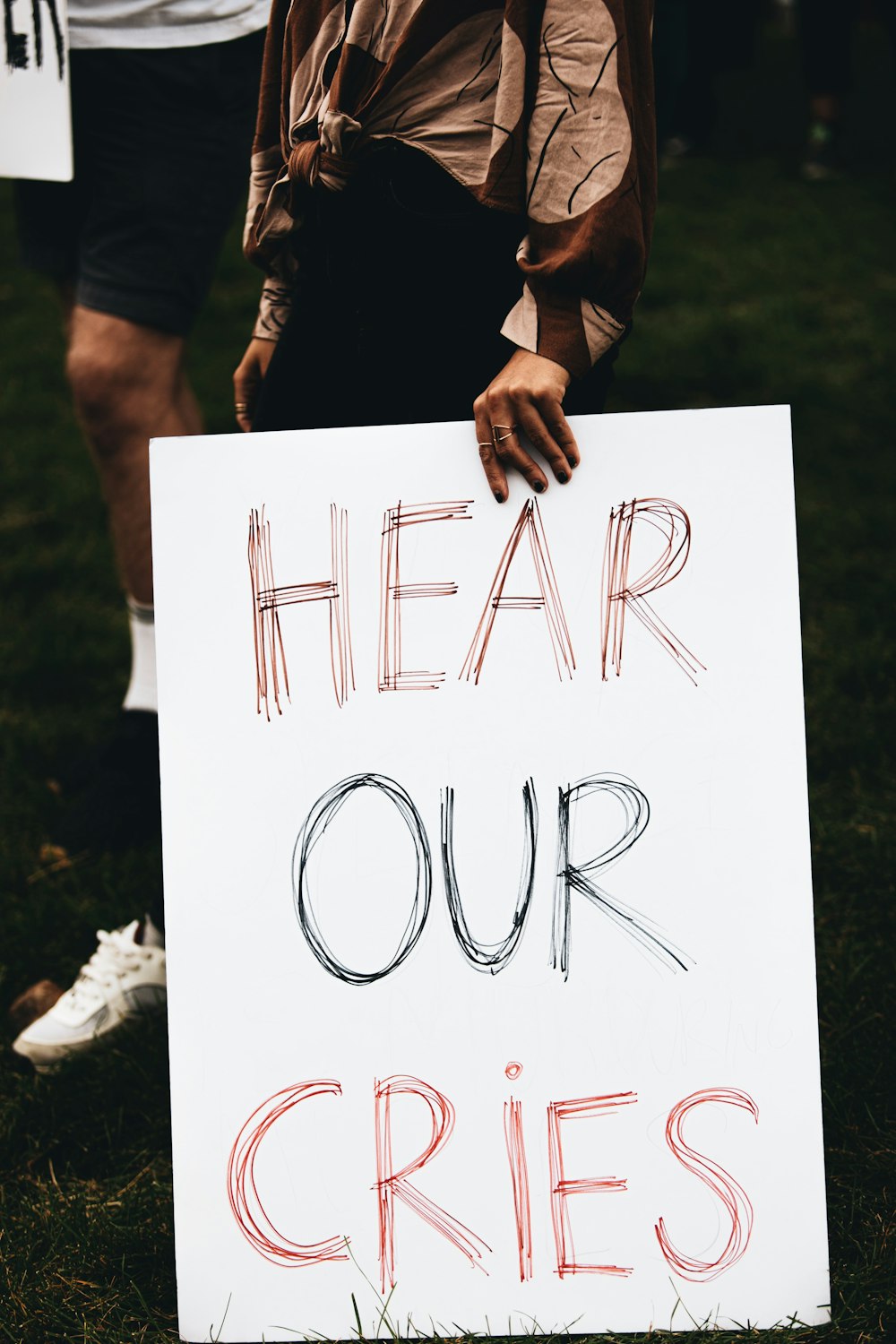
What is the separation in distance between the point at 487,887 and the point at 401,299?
0.53m

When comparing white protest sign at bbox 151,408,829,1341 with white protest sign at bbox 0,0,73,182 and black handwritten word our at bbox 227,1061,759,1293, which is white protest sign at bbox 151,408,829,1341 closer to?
black handwritten word our at bbox 227,1061,759,1293

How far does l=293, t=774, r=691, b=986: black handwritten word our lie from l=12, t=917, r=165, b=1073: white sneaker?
536 millimetres

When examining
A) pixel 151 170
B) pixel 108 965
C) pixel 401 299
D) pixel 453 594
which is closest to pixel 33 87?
pixel 151 170

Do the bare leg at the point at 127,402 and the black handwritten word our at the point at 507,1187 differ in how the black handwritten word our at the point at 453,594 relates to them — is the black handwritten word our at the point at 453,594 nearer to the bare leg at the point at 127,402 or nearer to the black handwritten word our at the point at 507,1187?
the black handwritten word our at the point at 507,1187

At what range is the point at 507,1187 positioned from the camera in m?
1.03

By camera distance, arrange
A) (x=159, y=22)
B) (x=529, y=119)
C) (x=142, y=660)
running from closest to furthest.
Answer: (x=529, y=119), (x=159, y=22), (x=142, y=660)

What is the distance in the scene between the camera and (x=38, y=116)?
59.0 inches

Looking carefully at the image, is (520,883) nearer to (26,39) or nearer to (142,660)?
(142,660)

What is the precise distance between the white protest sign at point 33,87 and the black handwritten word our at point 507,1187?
1.15 metres

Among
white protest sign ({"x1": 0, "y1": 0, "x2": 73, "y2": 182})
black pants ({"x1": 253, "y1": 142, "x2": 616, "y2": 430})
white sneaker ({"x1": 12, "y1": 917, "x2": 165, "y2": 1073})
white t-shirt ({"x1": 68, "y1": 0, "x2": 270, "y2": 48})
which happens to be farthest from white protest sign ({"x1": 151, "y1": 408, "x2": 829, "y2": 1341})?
white t-shirt ({"x1": 68, "y1": 0, "x2": 270, "y2": 48})

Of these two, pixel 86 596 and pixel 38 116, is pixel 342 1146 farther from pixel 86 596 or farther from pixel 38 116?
pixel 86 596

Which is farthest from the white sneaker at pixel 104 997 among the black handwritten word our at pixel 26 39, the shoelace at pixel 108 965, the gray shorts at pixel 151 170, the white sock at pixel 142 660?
the black handwritten word our at pixel 26 39

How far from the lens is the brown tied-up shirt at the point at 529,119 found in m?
0.96

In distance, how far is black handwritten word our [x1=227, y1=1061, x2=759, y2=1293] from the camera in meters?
1.02
